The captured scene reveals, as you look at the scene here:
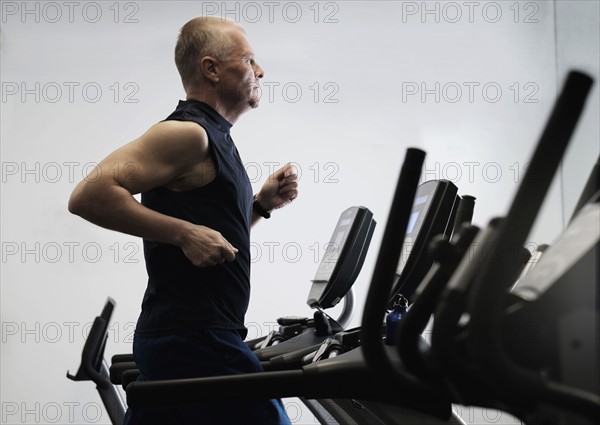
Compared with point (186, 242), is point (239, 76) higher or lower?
higher

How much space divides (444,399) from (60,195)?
439 cm

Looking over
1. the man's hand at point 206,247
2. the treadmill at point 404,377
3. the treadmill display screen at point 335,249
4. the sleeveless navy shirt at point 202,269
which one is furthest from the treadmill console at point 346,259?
the treadmill at point 404,377

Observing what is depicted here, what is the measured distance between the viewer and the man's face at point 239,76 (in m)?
2.00

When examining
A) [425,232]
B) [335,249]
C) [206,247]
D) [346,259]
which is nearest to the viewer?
[206,247]


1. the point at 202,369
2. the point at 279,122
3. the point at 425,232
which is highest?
the point at 279,122

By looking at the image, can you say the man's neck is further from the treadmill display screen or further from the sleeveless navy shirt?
the treadmill display screen

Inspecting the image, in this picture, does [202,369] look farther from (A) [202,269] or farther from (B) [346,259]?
(B) [346,259]

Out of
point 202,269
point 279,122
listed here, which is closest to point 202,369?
point 202,269

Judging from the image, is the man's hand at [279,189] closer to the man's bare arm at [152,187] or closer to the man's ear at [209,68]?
the man's ear at [209,68]

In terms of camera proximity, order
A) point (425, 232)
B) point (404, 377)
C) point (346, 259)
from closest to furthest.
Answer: point (404, 377), point (425, 232), point (346, 259)

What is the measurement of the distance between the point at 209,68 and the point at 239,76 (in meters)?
0.08

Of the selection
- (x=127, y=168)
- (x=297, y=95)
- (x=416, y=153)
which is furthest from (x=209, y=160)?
(x=297, y=95)

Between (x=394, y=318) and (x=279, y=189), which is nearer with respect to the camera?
(x=394, y=318)

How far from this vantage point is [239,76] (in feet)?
6.63
